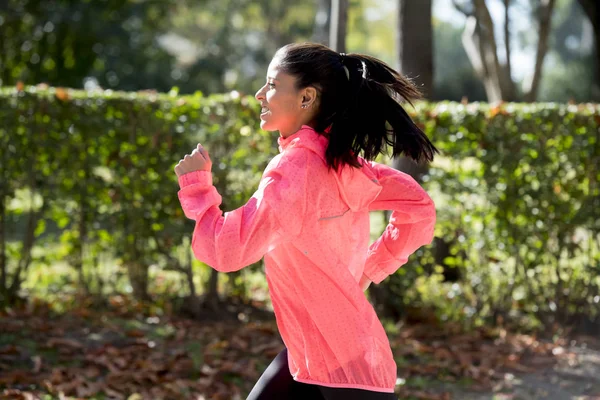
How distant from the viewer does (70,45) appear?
19391 millimetres

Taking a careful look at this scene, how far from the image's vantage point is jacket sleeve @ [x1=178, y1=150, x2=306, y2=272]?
194 cm

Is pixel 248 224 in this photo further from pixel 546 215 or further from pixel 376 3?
pixel 376 3

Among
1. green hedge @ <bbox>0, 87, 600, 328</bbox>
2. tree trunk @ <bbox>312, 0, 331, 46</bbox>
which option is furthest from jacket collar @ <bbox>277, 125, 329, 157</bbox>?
tree trunk @ <bbox>312, 0, 331, 46</bbox>

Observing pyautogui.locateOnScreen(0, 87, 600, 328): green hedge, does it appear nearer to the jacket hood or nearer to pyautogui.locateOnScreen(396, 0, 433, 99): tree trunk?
pyautogui.locateOnScreen(396, 0, 433, 99): tree trunk

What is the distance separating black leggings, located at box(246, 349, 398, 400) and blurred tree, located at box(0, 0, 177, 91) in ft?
58.0

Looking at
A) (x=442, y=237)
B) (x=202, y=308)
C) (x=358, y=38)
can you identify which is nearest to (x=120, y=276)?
(x=202, y=308)

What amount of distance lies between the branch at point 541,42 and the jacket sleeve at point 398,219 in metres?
10.9

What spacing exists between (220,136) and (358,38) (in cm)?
3694

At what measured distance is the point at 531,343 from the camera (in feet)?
19.7

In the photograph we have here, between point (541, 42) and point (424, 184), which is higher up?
point (541, 42)

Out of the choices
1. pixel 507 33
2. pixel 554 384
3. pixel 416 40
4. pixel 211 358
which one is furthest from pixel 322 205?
pixel 507 33

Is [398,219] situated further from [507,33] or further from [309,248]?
[507,33]

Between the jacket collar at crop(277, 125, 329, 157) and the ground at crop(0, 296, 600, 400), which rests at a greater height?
the jacket collar at crop(277, 125, 329, 157)

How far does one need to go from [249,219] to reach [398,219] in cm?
63
